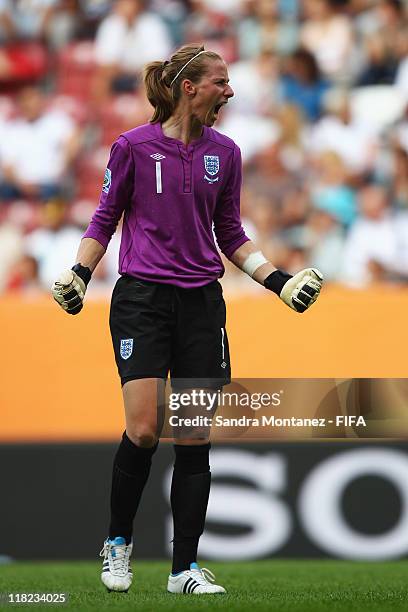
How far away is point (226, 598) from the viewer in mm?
4223

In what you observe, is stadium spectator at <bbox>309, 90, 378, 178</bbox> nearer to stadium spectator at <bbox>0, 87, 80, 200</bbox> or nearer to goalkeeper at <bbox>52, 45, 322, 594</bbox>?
stadium spectator at <bbox>0, 87, 80, 200</bbox>

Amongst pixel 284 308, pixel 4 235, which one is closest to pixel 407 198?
pixel 284 308

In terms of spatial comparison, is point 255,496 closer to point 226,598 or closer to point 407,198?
point 226,598

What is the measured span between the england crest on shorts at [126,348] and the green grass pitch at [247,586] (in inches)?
33.4

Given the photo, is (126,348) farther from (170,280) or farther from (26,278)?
(26,278)

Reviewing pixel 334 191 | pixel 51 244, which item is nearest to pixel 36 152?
pixel 51 244

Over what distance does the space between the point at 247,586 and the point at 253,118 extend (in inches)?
233

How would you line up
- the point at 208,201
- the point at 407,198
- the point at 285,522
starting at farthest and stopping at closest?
1. the point at 407,198
2. the point at 285,522
3. the point at 208,201

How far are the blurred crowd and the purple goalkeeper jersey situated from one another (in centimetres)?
378

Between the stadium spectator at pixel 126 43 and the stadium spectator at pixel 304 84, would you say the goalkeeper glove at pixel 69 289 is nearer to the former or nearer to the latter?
the stadium spectator at pixel 304 84

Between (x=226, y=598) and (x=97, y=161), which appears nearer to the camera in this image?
(x=226, y=598)

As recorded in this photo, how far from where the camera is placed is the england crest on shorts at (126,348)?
14.5 ft

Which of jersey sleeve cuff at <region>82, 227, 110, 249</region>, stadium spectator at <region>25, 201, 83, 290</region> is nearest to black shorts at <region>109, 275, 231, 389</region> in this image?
jersey sleeve cuff at <region>82, 227, 110, 249</region>

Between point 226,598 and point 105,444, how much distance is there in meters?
2.63
